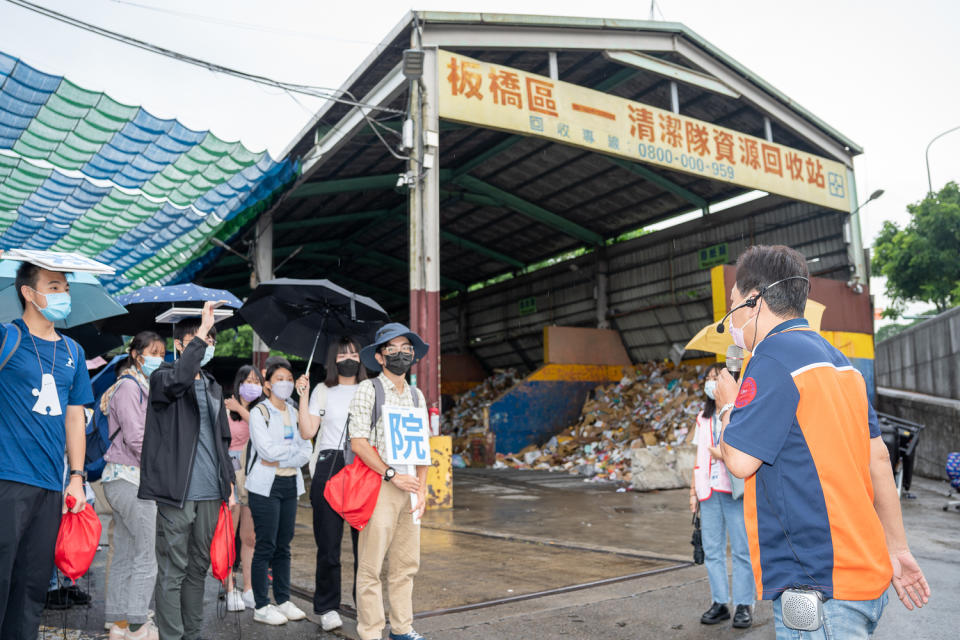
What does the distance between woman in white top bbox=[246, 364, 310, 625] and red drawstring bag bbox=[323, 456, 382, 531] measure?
0.70 metres

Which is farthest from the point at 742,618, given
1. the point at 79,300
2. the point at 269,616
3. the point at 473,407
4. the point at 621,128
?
the point at 473,407

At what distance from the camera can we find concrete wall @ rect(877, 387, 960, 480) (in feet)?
36.4

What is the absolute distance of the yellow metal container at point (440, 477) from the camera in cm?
923

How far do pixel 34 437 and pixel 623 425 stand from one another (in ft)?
46.7

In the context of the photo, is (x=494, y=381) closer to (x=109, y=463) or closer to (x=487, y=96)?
(x=487, y=96)

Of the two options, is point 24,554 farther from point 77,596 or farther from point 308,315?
point 308,315

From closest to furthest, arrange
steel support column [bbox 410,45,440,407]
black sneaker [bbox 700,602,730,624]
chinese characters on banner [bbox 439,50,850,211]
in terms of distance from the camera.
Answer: black sneaker [bbox 700,602,730,624]
steel support column [bbox 410,45,440,407]
chinese characters on banner [bbox 439,50,850,211]

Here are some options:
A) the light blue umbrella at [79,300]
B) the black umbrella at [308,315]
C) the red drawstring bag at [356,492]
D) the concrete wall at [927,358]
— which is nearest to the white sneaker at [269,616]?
the red drawstring bag at [356,492]

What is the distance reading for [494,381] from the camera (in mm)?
22422

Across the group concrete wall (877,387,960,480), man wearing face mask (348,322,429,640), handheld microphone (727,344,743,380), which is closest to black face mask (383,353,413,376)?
man wearing face mask (348,322,429,640)

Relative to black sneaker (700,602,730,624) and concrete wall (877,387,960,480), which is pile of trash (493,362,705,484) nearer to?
concrete wall (877,387,960,480)

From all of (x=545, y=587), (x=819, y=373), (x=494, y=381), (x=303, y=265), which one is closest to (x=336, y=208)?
(x=303, y=265)

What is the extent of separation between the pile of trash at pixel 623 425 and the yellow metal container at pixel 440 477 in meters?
4.35

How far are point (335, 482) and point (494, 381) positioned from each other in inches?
747
